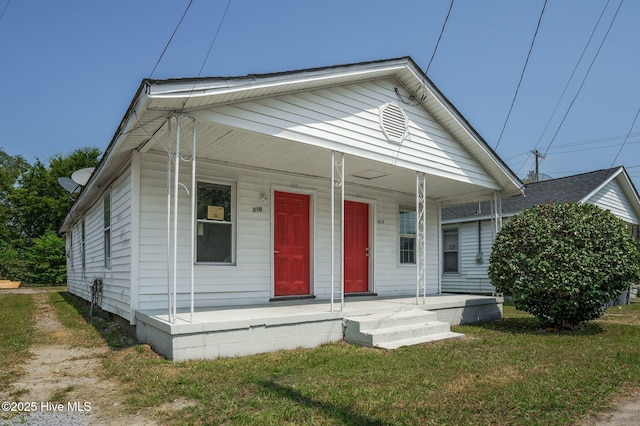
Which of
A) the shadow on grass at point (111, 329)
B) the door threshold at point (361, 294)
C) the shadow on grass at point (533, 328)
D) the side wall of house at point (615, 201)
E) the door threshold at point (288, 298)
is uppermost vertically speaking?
the side wall of house at point (615, 201)

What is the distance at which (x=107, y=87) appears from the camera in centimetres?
1152

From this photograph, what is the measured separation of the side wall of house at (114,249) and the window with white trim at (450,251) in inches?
472

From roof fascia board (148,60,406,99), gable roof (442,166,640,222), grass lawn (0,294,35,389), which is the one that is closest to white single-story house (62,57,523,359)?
→ roof fascia board (148,60,406,99)

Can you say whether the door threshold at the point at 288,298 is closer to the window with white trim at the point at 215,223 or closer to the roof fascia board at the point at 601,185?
the window with white trim at the point at 215,223

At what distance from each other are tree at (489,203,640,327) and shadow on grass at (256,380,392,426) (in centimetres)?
519

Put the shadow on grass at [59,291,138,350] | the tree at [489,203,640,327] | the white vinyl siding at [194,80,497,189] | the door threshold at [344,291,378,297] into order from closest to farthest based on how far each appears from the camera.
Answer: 1. the white vinyl siding at [194,80,497,189]
2. the shadow on grass at [59,291,138,350]
3. the tree at [489,203,640,327]
4. the door threshold at [344,291,378,297]

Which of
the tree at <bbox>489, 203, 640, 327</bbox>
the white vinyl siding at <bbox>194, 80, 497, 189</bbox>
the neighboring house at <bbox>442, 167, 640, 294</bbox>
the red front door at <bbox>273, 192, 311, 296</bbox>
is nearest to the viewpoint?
the white vinyl siding at <bbox>194, 80, 497, 189</bbox>

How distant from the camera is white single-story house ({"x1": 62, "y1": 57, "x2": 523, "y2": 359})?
226 inches

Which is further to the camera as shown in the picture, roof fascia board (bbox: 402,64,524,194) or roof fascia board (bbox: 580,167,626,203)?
roof fascia board (bbox: 580,167,626,203)

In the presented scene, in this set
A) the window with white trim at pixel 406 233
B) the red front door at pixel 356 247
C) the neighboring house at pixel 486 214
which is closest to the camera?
the red front door at pixel 356 247

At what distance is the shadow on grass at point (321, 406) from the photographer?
3449 millimetres

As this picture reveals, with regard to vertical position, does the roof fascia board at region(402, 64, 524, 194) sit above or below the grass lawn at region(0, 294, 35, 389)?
above

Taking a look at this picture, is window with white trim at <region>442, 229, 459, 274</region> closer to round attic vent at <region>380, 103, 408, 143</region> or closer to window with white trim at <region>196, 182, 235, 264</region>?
round attic vent at <region>380, 103, 408, 143</region>

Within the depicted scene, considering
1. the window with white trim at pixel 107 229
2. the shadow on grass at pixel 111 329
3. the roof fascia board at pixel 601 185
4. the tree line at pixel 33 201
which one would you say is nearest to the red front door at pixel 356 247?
the shadow on grass at pixel 111 329
